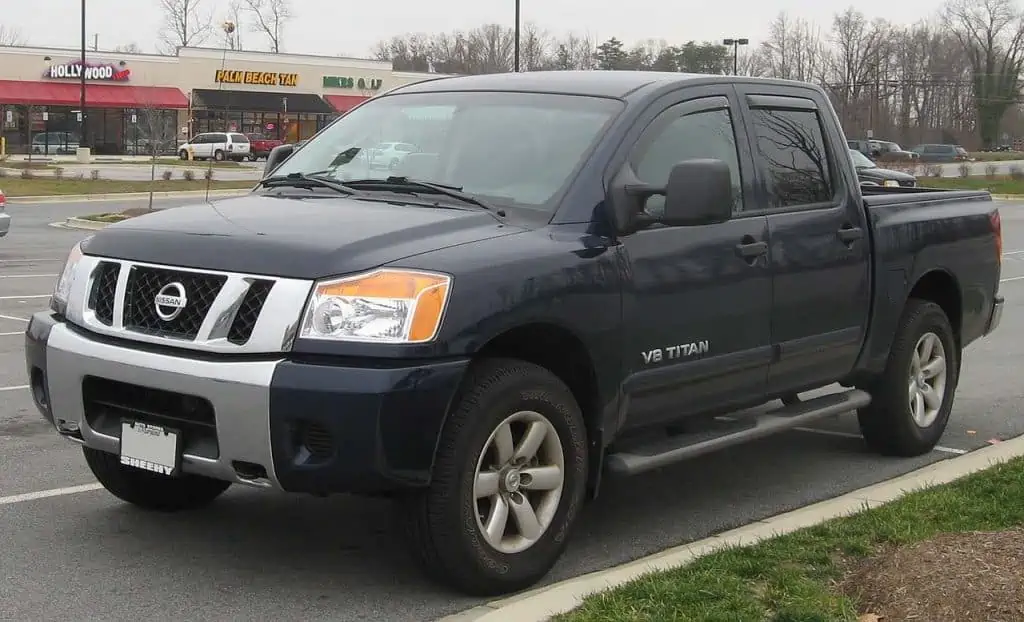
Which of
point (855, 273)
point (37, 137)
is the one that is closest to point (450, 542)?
point (855, 273)

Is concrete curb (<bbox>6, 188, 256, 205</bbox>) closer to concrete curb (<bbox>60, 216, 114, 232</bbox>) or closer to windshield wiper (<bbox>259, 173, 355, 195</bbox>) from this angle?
concrete curb (<bbox>60, 216, 114, 232</bbox>)

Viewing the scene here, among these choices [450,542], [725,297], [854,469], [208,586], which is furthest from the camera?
[854,469]

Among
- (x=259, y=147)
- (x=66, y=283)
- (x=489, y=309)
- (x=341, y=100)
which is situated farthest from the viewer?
(x=341, y=100)

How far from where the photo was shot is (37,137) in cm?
6500

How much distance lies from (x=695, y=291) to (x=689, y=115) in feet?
2.81

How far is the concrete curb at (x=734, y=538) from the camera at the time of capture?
14.4ft

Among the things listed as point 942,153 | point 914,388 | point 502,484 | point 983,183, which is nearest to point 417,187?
point 502,484

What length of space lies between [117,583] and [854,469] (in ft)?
12.8

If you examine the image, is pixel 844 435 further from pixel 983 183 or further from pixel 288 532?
pixel 983 183

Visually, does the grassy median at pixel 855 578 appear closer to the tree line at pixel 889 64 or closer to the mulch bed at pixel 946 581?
the mulch bed at pixel 946 581

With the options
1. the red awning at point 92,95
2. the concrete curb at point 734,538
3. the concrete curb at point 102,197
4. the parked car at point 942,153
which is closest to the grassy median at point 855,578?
the concrete curb at point 734,538

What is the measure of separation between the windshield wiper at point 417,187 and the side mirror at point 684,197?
1.58 ft

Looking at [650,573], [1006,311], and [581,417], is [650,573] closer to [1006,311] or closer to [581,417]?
[581,417]

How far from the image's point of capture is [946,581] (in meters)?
4.22
